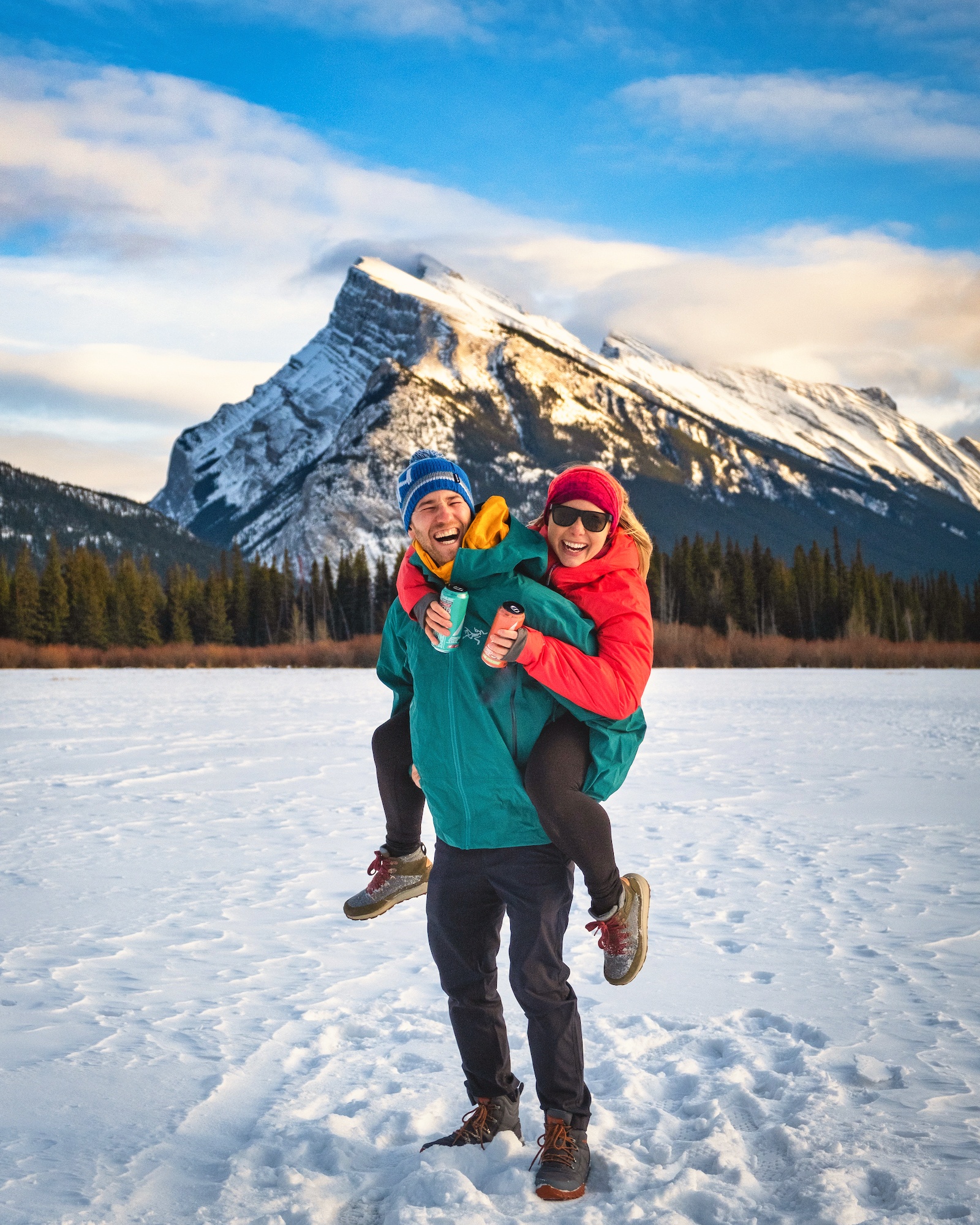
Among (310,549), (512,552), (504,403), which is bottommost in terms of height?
(512,552)

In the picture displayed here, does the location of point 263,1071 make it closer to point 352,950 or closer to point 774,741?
point 352,950

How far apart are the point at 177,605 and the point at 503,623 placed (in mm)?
76183

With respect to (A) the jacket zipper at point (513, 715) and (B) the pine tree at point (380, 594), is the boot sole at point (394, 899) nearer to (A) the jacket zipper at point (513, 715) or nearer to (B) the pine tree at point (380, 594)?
(A) the jacket zipper at point (513, 715)

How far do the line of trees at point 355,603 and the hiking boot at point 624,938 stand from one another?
65884mm

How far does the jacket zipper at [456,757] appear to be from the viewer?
2406 millimetres

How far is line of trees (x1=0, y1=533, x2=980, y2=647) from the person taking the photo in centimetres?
6819

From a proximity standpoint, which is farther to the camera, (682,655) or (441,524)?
(682,655)

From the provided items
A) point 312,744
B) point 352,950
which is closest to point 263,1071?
point 352,950

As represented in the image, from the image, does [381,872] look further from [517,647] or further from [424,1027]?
[424,1027]

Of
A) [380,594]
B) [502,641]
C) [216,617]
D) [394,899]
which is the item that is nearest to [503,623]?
[502,641]

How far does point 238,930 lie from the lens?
182 inches

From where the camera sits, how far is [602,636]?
7.88 feet

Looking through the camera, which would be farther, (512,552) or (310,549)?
(310,549)

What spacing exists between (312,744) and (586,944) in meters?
8.65
